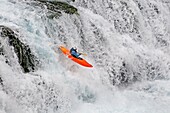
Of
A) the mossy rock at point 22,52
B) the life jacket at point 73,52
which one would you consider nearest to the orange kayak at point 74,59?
the life jacket at point 73,52

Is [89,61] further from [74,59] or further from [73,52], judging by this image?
[73,52]

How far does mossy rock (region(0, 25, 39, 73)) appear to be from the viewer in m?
6.23

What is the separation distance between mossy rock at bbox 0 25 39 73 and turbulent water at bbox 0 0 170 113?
11cm

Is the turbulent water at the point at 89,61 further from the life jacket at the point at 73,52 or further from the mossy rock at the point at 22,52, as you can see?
the life jacket at the point at 73,52

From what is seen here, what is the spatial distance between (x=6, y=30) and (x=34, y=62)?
0.73m

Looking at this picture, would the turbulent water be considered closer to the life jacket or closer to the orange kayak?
the orange kayak

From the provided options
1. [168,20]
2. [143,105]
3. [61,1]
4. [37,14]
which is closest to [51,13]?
[37,14]

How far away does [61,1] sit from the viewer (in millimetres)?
8805

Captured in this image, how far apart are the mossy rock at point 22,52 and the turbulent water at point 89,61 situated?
0.11m

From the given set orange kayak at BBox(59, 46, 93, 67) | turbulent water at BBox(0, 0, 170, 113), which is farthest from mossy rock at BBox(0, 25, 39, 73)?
orange kayak at BBox(59, 46, 93, 67)

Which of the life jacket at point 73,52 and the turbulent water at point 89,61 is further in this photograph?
the life jacket at point 73,52

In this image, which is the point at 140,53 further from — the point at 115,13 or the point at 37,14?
the point at 37,14

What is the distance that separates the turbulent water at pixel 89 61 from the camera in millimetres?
6019

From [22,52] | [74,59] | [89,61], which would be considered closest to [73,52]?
[74,59]
